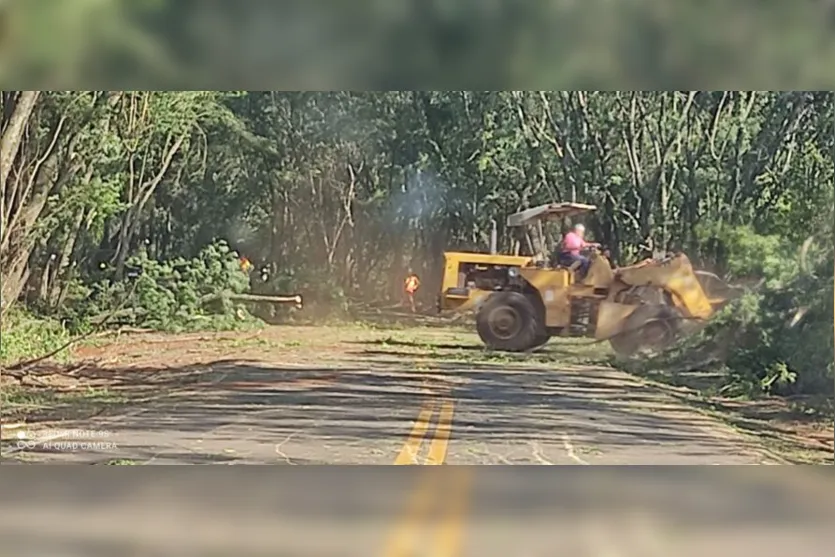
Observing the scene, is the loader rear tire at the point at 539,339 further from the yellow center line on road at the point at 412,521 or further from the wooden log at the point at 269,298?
the wooden log at the point at 269,298

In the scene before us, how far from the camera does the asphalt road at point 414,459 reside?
578 centimetres

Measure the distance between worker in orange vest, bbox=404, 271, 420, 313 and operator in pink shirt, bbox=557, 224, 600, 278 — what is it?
92 centimetres

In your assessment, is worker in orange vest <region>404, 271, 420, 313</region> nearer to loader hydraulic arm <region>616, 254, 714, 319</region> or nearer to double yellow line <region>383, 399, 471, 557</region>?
double yellow line <region>383, 399, 471, 557</region>

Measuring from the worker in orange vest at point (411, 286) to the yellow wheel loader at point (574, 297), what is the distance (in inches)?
6.8

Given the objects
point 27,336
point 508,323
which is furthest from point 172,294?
point 508,323

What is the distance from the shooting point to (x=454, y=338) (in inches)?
274

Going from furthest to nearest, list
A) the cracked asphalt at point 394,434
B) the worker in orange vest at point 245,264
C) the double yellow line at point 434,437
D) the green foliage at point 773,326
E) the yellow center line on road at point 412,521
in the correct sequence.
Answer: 1. the green foliage at point 773,326
2. the worker in orange vest at point 245,264
3. the double yellow line at point 434,437
4. the cracked asphalt at point 394,434
5. the yellow center line on road at point 412,521

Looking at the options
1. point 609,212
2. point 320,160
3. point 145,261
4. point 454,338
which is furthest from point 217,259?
point 609,212

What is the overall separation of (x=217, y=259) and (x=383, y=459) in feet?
5.40

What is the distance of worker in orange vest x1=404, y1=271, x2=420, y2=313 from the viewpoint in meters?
6.93

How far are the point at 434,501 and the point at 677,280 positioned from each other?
2.23m

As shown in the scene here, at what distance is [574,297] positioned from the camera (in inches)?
275

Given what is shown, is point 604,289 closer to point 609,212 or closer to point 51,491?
point 609,212

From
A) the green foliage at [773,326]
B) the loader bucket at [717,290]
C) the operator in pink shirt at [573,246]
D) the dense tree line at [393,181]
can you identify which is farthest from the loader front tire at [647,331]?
the operator in pink shirt at [573,246]
